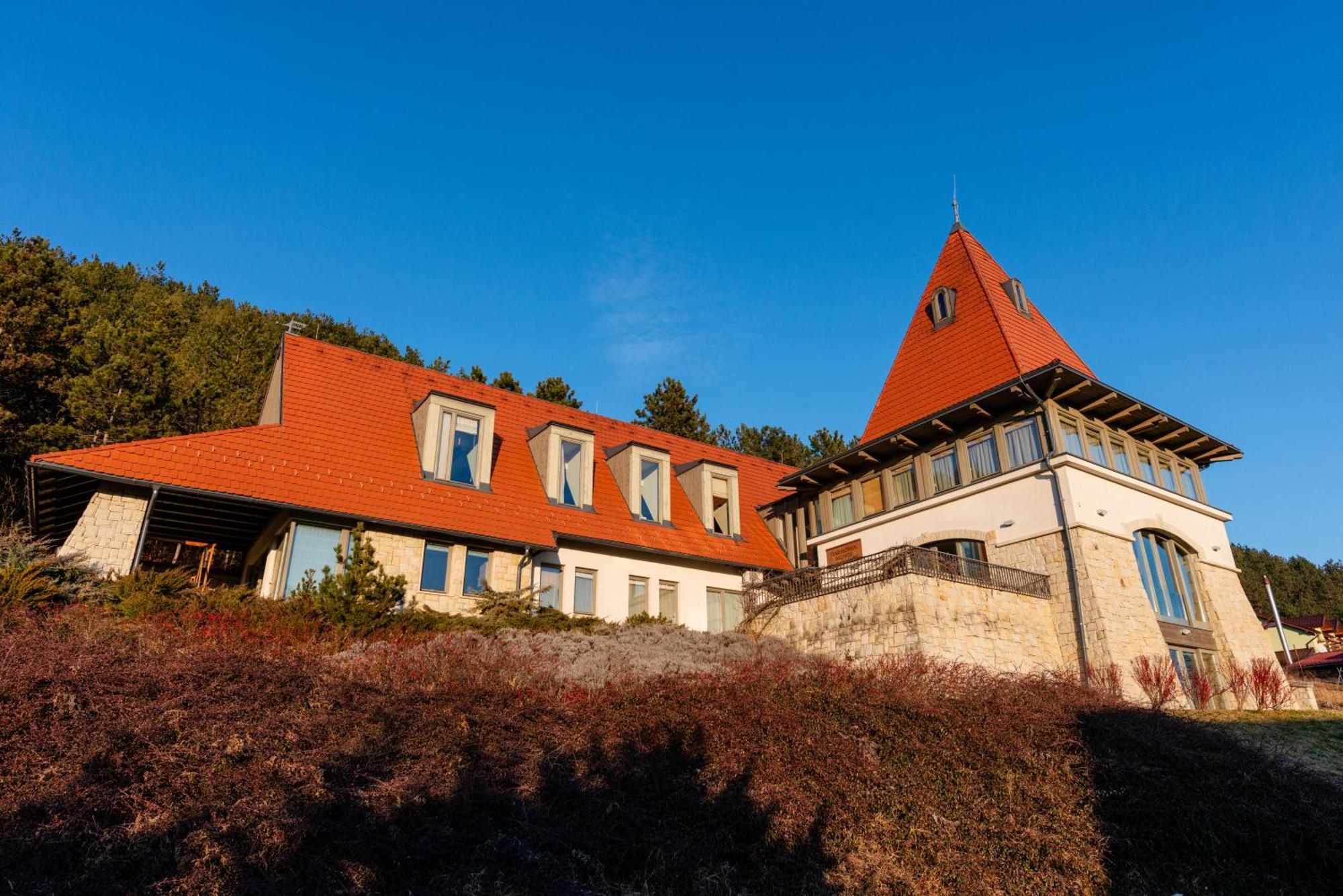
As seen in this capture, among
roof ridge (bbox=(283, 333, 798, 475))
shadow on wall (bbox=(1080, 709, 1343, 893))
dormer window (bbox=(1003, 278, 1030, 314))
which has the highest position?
dormer window (bbox=(1003, 278, 1030, 314))

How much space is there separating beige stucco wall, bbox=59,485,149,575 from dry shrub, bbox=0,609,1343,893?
3.62 m

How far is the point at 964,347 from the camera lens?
82.0 ft

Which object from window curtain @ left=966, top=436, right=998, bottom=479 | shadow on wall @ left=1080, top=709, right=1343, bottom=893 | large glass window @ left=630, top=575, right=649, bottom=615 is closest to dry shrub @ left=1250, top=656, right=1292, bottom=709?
window curtain @ left=966, top=436, right=998, bottom=479

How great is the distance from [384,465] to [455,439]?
1995 mm

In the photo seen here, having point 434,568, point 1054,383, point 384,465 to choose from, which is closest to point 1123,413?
point 1054,383

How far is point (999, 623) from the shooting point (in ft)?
60.1

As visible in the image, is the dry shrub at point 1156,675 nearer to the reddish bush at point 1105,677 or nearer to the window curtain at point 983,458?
the reddish bush at point 1105,677

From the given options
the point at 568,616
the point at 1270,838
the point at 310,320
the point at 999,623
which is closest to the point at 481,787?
the point at 1270,838

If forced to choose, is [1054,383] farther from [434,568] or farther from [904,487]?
[434,568]

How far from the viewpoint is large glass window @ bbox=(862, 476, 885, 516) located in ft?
79.8

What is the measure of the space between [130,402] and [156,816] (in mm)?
27888

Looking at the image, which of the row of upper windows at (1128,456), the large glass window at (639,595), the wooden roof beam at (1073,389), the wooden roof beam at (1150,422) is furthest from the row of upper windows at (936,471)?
the large glass window at (639,595)

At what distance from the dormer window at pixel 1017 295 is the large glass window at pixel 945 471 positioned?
6.41 meters

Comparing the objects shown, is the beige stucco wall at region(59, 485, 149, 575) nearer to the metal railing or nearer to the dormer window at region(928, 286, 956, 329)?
the metal railing
